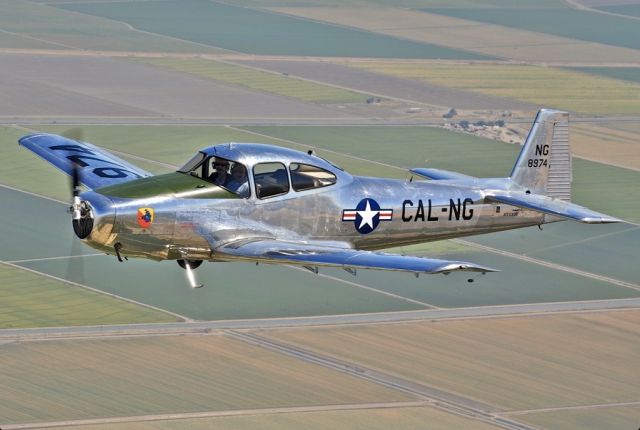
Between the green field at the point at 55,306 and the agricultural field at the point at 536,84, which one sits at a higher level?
the agricultural field at the point at 536,84

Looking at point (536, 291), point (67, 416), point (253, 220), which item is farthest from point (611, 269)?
point (253, 220)

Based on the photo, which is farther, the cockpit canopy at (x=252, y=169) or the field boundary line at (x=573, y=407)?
the field boundary line at (x=573, y=407)

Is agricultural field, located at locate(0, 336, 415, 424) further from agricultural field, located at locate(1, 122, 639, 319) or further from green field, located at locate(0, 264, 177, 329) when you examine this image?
agricultural field, located at locate(1, 122, 639, 319)

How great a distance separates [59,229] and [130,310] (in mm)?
13095

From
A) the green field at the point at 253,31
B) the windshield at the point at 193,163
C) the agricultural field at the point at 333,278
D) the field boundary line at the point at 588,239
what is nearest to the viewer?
the windshield at the point at 193,163


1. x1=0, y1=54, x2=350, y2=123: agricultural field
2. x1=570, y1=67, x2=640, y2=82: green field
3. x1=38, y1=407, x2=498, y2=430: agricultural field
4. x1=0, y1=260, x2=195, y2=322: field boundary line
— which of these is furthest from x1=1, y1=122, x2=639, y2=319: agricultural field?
x1=570, y1=67, x2=640, y2=82: green field

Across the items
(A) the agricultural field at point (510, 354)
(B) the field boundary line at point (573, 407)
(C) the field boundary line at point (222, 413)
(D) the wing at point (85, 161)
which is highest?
(D) the wing at point (85, 161)

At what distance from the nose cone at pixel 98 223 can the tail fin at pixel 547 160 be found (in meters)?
16.9

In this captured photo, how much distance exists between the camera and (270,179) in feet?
178

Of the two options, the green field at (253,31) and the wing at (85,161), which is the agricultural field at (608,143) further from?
the wing at (85,161)

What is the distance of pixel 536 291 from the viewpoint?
86.3m

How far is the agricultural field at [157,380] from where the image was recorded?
67438 mm

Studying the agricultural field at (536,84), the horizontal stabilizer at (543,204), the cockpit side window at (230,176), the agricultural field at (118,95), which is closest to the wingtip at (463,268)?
the cockpit side window at (230,176)

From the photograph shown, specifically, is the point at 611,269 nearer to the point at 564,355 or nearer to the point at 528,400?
the point at 564,355
